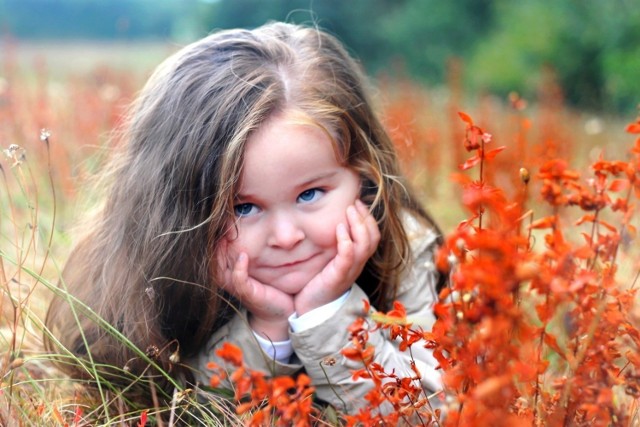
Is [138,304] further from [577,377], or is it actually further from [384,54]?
[384,54]

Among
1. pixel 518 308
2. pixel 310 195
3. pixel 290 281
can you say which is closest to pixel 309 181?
pixel 310 195

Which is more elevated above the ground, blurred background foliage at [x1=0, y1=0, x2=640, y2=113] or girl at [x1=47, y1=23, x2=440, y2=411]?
girl at [x1=47, y1=23, x2=440, y2=411]

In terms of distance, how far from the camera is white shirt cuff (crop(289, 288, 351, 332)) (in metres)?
1.92

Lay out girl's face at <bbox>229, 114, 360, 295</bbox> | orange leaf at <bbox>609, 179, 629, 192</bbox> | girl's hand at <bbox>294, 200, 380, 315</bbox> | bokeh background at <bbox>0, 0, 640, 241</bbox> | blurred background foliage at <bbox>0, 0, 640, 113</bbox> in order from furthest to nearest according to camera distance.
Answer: blurred background foliage at <bbox>0, 0, 640, 113</bbox>
bokeh background at <bbox>0, 0, 640, 241</bbox>
girl's hand at <bbox>294, 200, 380, 315</bbox>
girl's face at <bbox>229, 114, 360, 295</bbox>
orange leaf at <bbox>609, 179, 629, 192</bbox>

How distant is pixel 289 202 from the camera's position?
1824mm

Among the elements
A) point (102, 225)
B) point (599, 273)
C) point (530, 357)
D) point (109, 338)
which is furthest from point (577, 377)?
point (102, 225)

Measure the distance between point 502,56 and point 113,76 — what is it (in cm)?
786

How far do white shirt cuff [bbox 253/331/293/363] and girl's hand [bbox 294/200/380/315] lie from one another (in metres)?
0.12

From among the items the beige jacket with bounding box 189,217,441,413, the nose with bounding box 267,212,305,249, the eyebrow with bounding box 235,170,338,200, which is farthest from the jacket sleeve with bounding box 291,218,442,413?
the eyebrow with bounding box 235,170,338,200

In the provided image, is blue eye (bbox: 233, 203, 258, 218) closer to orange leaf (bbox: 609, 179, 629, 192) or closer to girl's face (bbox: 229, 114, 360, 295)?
girl's face (bbox: 229, 114, 360, 295)

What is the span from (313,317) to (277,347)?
0.53ft

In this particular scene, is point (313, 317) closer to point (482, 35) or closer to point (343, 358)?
point (343, 358)

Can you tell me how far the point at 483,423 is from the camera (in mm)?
925

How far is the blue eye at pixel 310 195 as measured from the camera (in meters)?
1.88
